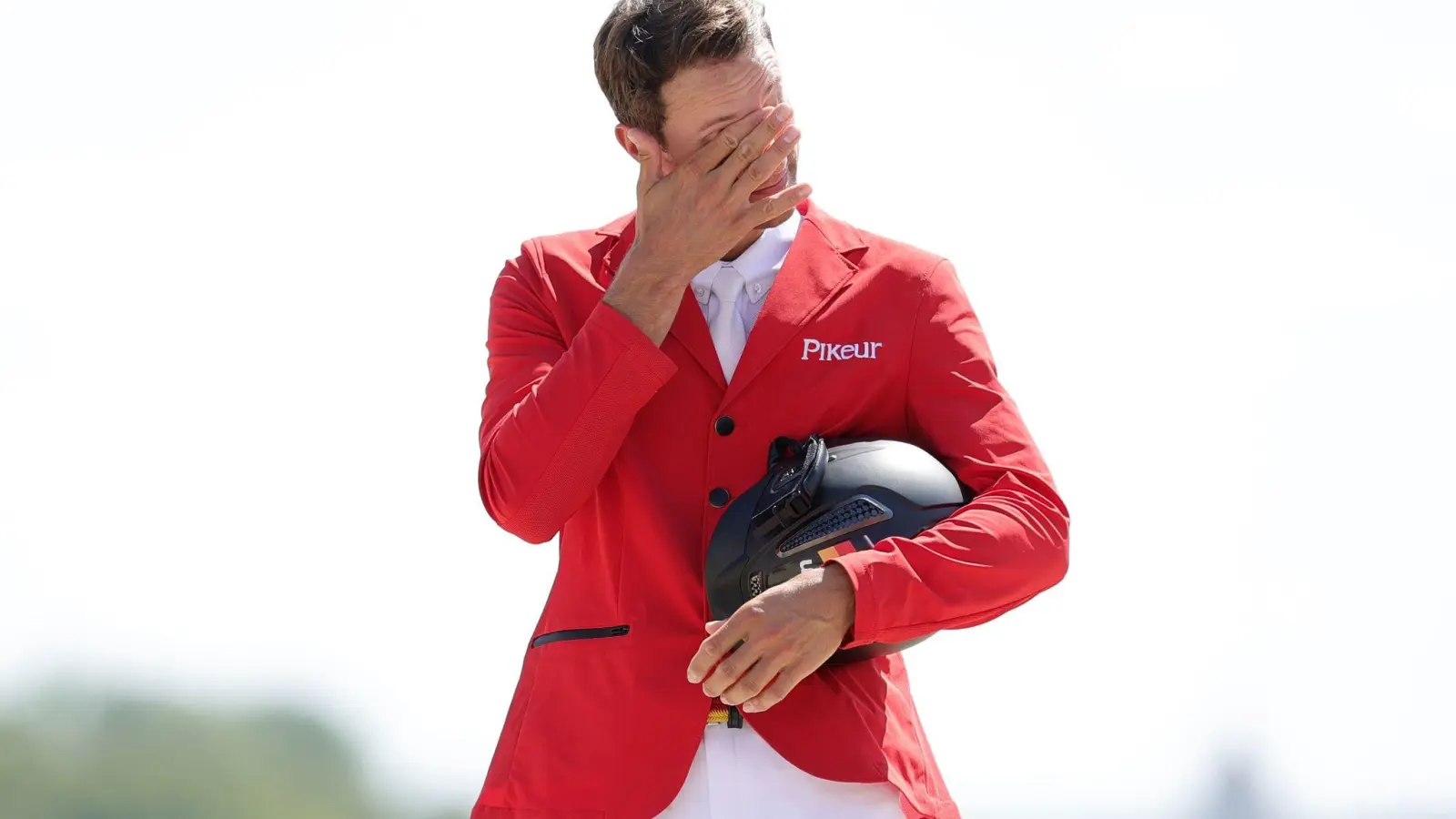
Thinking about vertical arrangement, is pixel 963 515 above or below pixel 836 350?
below

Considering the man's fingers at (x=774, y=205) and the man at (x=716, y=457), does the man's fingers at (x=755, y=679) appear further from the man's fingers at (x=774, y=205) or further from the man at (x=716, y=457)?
the man's fingers at (x=774, y=205)

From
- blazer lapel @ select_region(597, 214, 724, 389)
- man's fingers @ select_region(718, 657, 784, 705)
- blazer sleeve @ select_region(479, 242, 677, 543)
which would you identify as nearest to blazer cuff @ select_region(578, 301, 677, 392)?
blazer sleeve @ select_region(479, 242, 677, 543)

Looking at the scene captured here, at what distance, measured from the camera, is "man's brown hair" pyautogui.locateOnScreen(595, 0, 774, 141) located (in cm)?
418

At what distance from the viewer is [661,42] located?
4.23 m

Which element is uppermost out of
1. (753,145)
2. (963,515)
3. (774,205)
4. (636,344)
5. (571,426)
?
(753,145)

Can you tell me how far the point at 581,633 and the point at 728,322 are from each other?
871 mm

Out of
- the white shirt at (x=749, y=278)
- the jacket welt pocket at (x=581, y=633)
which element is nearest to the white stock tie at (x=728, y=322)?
the white shirt at (x=749, y=278)

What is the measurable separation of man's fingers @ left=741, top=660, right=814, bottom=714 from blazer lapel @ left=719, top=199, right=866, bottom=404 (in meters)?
0.77

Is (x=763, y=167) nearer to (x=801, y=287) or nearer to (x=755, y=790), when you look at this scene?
(x=801, y=287)

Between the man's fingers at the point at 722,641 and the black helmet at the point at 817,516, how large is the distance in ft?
0.68

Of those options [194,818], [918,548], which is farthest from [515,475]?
[194,818]

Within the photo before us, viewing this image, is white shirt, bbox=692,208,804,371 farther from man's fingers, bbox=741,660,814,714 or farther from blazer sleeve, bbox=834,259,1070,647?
man's fingers, bbox=741,660,814,714

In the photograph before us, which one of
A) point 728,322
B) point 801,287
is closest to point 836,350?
point 801,287

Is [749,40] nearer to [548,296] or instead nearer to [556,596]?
[548,296]
